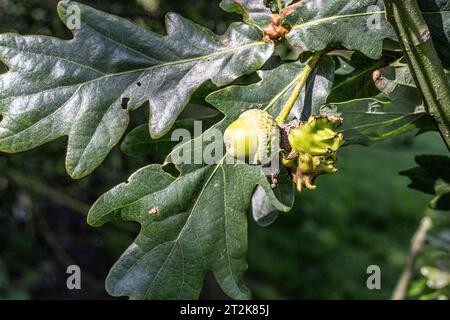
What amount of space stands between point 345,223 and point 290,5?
17.6 ft

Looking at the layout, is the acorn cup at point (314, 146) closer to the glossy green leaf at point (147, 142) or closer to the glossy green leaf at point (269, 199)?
the glossy green leaf at point (269, 199)

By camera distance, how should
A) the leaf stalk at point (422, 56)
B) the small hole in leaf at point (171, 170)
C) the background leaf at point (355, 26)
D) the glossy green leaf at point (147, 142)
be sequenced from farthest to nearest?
the glossy green leaf at point (147, 142), the small hole in leaf at point (171, 170), the background leaf at point (355, 26), the leaf stalk at point (422, 56)

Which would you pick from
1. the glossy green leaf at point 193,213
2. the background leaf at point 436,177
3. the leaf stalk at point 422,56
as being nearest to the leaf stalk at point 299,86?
the glossy green leaf at point 193,213

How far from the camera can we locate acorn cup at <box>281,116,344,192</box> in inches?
35.6

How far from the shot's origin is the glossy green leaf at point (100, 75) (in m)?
1.00

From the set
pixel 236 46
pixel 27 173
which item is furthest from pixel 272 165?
pixel 27 173

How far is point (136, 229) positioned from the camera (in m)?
3.96

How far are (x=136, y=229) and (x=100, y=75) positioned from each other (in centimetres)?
302

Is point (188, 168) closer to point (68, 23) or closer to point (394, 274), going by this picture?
point (68, 23)

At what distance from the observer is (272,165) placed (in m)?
0.98

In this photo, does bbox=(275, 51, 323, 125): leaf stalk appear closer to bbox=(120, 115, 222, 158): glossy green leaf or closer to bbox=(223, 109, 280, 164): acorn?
bbox=(223, 109, 280, 164): acorn

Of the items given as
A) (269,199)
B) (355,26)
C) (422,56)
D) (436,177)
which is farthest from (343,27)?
(436,177)

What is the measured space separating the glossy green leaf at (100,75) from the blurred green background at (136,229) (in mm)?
832
